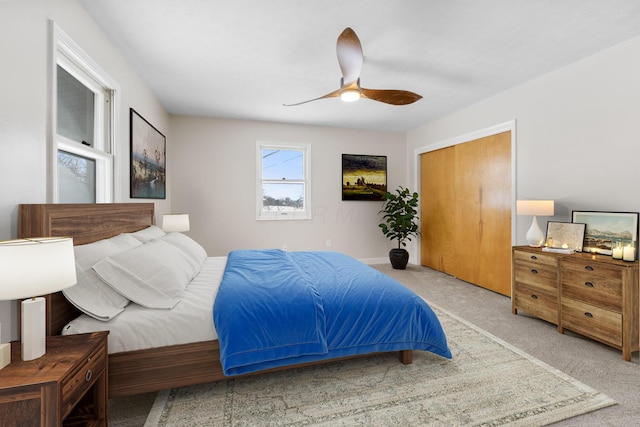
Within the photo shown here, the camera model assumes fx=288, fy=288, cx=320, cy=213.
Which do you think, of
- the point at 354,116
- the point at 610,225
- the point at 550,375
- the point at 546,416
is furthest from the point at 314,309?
the point at 354,116

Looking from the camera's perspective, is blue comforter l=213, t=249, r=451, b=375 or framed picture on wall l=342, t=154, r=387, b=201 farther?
framed picture on wall l=342, t=154, r=387, b=201

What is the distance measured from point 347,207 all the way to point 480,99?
257 centimetres

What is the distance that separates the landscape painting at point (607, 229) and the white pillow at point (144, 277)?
3.42m

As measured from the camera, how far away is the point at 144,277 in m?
1.76

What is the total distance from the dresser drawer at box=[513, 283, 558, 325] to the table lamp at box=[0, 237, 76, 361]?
3.47m

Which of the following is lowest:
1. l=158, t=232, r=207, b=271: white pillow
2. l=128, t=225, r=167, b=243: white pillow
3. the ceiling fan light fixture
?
l=158, t=232, r=207, b=271: white pillow

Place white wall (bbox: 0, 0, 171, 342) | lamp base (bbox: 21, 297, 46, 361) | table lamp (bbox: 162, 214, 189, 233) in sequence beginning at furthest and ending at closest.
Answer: table lamp (bbox: 162, 214, 189, 233), white wall (bbox: 0, 0, 171, 342), lamp base (bbox: 21, 297, 46, 361)

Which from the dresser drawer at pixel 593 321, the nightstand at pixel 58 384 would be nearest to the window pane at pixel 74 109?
the nightstand at pixel 58 384

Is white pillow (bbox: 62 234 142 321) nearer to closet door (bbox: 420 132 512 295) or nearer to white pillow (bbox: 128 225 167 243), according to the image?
white pillow (bbox: 128 225 167 243)

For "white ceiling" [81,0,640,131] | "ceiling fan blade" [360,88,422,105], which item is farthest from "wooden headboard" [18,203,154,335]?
"ceiling fan blade" [360,88,422,105]

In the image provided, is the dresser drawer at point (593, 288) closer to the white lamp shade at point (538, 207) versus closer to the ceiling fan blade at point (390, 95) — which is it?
the white lamp shade at point (538, 207)

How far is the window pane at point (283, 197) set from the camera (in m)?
Answer: 4.90

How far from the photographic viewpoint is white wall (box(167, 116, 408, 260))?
4.50m

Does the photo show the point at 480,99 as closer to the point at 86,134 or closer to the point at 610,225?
the point at 610,225
